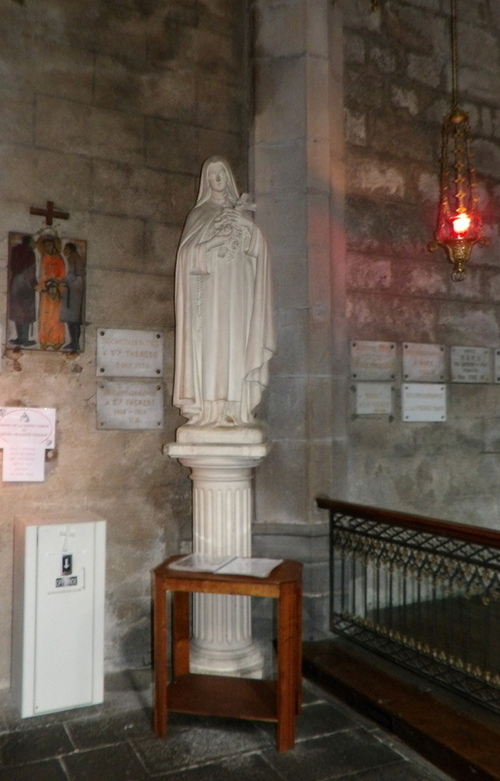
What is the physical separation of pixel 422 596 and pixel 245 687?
68.5 inches

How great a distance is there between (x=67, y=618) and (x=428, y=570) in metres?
1.67

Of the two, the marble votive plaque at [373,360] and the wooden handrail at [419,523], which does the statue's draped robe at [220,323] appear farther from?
the marble votive plaque at [373,360]

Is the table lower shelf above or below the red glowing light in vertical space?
below

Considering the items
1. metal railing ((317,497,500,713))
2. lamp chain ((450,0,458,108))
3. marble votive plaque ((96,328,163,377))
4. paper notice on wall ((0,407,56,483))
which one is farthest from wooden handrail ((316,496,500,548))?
lamp chain ((450,0,458,108))

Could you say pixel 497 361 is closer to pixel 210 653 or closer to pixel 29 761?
pixel 210 653

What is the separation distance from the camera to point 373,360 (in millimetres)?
4332

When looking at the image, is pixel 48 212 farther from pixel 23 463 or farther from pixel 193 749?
pixel 193 749

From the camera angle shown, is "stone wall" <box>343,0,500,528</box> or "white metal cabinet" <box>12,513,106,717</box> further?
"stone wall" <box>343,0,500,528</box>

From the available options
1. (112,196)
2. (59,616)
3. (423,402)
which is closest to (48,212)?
(112,196)

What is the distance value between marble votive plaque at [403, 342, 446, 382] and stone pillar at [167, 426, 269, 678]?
1.52m

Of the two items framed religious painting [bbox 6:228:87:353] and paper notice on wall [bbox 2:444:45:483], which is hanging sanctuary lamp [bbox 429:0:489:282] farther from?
paper notice on wall [bbox 2:444:45:483]

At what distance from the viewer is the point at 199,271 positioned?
3309 millimetres

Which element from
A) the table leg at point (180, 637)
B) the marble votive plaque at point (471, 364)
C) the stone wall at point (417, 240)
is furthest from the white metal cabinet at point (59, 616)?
the marble votive plaque at point (471, 364)

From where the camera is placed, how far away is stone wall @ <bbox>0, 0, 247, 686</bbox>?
3.54 metres
